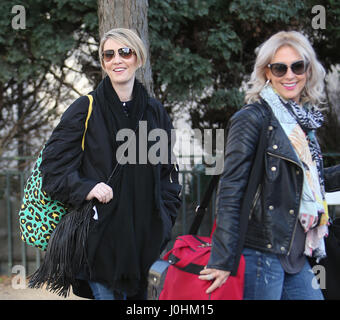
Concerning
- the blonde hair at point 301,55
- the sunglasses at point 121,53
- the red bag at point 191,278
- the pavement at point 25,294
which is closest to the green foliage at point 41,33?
the pavement at point 25,294

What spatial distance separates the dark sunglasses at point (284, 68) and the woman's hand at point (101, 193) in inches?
39.1

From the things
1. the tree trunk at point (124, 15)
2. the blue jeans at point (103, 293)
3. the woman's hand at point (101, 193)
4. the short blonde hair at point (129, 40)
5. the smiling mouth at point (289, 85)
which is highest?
the tree trunk at point (124, 15)

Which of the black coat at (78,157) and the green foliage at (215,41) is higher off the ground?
the green foliage at (215,41)

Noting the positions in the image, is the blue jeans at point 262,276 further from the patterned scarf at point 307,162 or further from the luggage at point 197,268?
the patterned scarf at point 307,162

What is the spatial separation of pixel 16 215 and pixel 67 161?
4.12 m

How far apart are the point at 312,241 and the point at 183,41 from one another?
168 inches

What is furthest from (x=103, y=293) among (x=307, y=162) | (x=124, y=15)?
(x=124, y=15)

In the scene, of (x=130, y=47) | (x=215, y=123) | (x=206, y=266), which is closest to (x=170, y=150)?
(x=130, y=47)

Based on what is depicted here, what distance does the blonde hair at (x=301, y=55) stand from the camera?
202 centimetres

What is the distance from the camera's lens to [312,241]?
1949 mm

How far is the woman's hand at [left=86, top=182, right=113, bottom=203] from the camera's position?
2.30 metres

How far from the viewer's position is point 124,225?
7.71 feet

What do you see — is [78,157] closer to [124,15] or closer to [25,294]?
[124,15]

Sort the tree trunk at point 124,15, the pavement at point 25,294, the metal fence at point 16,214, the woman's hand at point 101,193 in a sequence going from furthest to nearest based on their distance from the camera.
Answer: the metal fence at point 16,214 < the pavement at point 25,294 < the tree trunk at point 124,15 < the woman's hand at point 101,193
